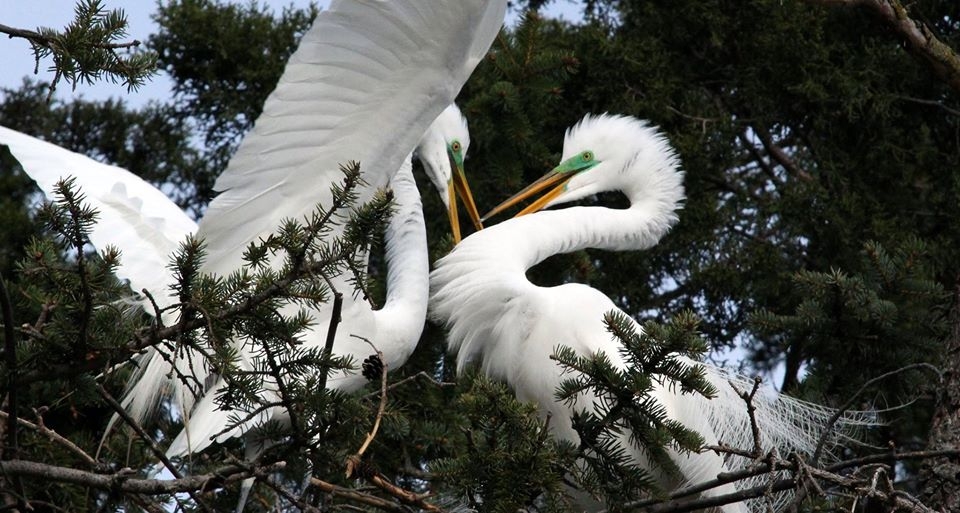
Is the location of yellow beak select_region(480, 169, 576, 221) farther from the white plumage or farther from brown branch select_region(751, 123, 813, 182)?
brown branch select_region(751, 123, 813, 182)

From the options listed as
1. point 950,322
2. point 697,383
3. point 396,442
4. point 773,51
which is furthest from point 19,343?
point 773,51

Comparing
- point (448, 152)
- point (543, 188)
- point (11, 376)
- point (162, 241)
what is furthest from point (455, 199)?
point (11, 376)

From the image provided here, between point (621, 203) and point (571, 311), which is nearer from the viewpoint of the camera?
point (571, 311)

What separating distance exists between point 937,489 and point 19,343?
219cm

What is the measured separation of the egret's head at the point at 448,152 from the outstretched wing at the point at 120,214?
0.87 metres

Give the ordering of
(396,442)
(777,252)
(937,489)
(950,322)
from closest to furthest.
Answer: (937,489) → (950,322) → (396,442) → (777,252)

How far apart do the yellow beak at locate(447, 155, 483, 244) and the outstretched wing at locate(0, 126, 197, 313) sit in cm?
91

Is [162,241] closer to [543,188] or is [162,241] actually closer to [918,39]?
[543,188]

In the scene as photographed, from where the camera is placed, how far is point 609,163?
4270 mm

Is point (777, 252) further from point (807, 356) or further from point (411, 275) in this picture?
point (411, 275)

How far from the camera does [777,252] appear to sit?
15.8 feet

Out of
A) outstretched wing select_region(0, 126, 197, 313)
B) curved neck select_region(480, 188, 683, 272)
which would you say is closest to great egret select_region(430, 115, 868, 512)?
curved neck select_region(480, 188, 683, 272)

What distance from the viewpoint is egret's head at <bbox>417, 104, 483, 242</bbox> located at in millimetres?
4332

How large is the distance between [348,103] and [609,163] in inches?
57.5
